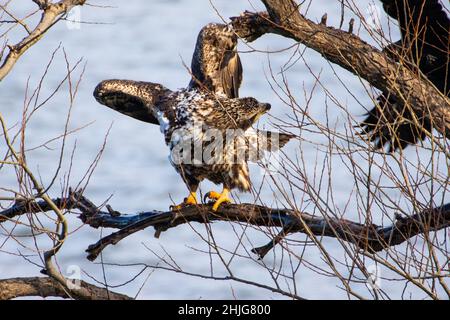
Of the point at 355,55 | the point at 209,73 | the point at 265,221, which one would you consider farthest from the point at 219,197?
the point at 355,55

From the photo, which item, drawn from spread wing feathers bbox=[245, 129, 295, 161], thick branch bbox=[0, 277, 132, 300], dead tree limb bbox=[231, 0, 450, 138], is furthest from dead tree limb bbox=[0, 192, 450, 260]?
dead tree limb bbox=[231, 0, 450, 138]

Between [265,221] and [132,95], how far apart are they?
1.93 metres

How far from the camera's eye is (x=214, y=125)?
6922 mm

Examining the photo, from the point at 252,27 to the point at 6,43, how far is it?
80.3 inches

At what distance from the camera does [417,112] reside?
6039 millimetres

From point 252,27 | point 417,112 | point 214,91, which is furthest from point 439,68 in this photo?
point 214,91

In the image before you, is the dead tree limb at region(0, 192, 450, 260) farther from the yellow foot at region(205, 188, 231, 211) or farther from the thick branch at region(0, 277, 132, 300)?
the thick branch at region(0, 277, 132, 300)

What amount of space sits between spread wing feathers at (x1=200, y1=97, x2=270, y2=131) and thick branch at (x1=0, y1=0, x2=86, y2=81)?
1965 mm

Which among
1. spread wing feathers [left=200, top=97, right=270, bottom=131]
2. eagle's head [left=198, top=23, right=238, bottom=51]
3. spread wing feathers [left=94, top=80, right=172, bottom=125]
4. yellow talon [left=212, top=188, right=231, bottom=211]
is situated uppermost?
eagle's head [left=198, top=23, right=238, bottom=51]

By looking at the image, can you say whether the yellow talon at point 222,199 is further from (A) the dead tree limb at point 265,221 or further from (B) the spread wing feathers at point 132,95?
(B) the spread wing feathers at point 132,95

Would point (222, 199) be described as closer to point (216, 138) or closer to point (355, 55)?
point (216, 138)

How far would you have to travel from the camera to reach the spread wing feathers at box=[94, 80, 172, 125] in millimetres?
7387
